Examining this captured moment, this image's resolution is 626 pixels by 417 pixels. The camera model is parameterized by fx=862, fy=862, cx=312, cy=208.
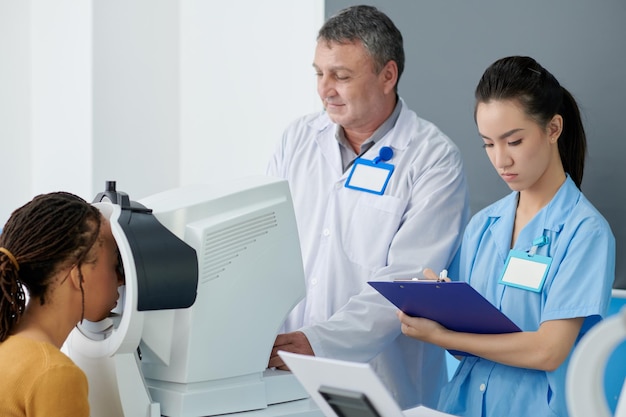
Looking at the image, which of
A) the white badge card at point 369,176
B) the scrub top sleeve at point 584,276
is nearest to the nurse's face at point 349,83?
the white badge card at point 369,176

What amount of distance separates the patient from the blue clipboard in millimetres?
559

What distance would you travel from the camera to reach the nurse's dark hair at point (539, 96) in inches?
75.4

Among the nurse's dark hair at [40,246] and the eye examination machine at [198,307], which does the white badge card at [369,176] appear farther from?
the nurse's dark hair at [40,246]

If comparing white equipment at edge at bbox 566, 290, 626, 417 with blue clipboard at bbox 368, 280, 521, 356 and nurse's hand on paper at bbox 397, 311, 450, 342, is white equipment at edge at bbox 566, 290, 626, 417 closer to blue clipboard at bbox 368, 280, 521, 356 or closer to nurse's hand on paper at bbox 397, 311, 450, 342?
blue clipboard at bbox 368, 280, 521, 356

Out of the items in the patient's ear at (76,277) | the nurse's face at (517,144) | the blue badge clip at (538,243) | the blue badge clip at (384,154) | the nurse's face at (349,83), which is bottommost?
the patient's ear at (76,277)

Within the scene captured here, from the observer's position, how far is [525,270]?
191cm

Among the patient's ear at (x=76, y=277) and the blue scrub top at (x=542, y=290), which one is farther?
the blue scrub top at (x=542, y=290)

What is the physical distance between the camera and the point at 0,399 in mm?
1461

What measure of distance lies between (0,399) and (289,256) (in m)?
0.60

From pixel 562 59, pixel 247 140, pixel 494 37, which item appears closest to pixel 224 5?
pixel 247 140

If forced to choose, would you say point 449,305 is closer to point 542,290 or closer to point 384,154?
point 542,290

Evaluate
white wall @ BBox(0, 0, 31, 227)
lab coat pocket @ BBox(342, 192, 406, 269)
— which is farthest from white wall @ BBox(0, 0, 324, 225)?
lab coat pocket @ BBox(342, 192, 406, 269)

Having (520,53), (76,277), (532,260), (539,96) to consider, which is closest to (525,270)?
(532,260)

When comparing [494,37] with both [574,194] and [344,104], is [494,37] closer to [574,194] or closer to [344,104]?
[344,104]
